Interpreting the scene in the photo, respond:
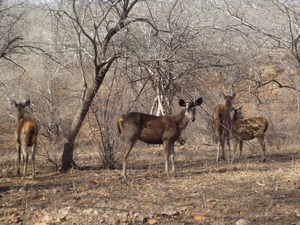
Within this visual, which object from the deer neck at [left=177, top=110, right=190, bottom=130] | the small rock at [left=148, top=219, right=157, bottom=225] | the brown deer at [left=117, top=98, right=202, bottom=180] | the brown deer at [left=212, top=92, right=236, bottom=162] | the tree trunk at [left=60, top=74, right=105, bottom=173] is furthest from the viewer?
the brown deer at [left=212, top=92, right=236, bottom=162]

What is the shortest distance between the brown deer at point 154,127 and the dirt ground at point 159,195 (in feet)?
2.51

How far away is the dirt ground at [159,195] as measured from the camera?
8.04 m

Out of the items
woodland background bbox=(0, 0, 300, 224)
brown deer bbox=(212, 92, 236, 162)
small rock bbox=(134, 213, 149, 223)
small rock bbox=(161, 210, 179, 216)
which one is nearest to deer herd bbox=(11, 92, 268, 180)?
brown deer bbox=(212, 92, 236, 162)

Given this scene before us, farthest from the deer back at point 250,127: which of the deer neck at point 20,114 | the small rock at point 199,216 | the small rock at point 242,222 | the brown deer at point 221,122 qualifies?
the small rock at point 242,222

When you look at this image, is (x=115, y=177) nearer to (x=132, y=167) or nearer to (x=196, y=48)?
(x=132, y=167)

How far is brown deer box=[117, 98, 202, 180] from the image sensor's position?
11.8 meters

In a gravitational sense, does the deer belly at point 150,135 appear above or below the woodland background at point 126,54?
below

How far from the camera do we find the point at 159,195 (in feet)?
31.4

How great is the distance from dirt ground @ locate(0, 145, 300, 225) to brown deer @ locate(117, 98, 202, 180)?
0.76 meters

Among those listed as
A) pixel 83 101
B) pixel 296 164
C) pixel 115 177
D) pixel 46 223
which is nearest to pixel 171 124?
pixel 115 177

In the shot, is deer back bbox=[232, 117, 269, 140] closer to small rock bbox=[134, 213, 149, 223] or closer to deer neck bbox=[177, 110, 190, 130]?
deer neck bbox=[177, 110, 190, 130]

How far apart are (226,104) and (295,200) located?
6948mm

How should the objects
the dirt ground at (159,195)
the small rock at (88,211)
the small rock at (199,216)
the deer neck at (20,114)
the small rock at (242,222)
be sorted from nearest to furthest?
the small rock at (242,222) < the small rock at (199,216) < the dirt ground at (159,195) < the small rock at (88,211) < the deer neck at (20,114)

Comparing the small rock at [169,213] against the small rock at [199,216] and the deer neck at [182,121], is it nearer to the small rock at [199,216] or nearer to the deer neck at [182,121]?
the small rock at [199,216]
